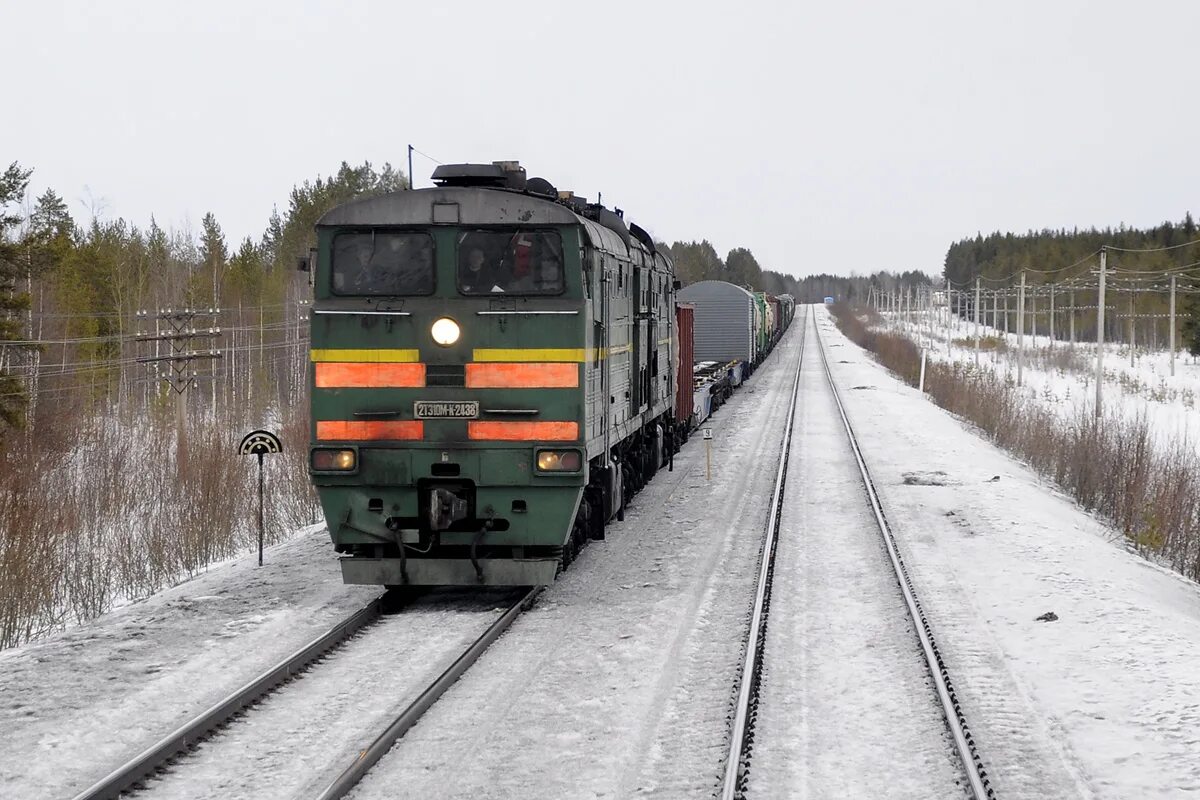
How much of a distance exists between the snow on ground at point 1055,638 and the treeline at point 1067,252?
6797 centimetres

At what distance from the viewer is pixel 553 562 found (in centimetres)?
1031

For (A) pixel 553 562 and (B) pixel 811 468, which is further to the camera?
(B) pixel 811 468

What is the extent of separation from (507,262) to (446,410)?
57.3 inches

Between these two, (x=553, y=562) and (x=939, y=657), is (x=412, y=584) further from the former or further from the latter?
(x=939, y=657)

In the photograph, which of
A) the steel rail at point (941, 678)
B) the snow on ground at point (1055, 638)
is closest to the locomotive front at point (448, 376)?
the steel rail at point (941, 678)

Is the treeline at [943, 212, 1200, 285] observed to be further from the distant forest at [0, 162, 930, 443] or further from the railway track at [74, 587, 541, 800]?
the railway track at [74, 587, 541, 800]

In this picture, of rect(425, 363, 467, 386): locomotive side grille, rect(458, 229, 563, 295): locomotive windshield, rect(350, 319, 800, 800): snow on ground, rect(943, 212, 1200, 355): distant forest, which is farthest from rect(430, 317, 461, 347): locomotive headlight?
rect(943, 212, 1200, 355): distant forest

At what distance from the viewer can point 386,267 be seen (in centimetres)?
1020

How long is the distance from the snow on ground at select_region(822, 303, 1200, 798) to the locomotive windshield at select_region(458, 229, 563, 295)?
478cm

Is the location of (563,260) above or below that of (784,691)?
above

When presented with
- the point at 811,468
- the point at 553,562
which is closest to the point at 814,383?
the point at 811,468

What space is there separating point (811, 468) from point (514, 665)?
1336 centimetres

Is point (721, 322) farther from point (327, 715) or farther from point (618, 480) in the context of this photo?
point (327, 715)

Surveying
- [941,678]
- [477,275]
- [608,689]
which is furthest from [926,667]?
[477,275]
